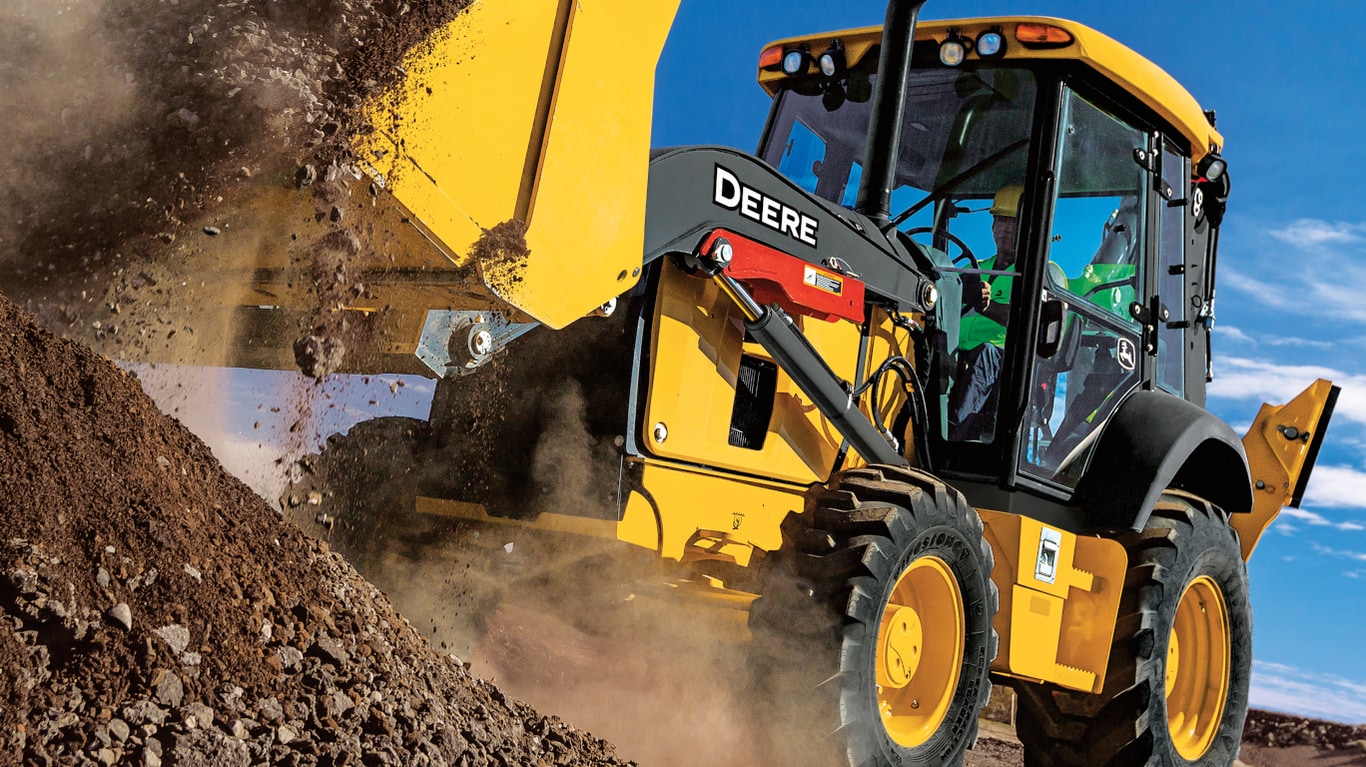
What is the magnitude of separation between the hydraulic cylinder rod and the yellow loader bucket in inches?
23.2

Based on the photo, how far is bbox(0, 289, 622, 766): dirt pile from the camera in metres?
2.54

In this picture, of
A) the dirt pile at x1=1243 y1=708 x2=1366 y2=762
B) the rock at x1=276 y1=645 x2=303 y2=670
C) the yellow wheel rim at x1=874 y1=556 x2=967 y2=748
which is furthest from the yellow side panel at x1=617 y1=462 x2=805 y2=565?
the dirt pile at x1=1243 y1=708 x2=1366 y2=762

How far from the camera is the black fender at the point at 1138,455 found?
5035 mm

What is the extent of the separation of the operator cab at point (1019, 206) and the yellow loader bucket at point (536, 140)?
1.64 meters

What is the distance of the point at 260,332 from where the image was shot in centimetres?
389

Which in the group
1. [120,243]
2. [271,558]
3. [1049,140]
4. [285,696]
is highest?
[1049,140]

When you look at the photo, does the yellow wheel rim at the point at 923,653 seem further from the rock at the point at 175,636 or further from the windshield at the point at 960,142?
the rock at the point at 175,636

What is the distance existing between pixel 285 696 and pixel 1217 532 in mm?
4493

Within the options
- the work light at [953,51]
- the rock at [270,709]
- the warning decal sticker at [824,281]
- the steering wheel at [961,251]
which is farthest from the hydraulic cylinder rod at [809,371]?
the rock at [270,709]

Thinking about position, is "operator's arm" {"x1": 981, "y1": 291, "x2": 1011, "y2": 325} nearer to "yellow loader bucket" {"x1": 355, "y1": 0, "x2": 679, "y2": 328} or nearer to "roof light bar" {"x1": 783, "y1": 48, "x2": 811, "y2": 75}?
"roof light bar" {"x1": 783, "y1": 48, "x2": 811, "y2": 75}

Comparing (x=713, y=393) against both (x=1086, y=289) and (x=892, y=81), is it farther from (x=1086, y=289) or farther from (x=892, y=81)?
(x=1086, y=289)

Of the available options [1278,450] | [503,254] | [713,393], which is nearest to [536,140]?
[503,254]

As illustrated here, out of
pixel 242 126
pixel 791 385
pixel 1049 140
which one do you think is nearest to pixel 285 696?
pixel 242 126

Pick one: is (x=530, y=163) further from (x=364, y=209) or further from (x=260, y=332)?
(x=260, y=332)
